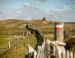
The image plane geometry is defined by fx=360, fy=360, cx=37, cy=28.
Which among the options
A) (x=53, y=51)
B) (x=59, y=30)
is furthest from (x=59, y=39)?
(x=53, y=51)

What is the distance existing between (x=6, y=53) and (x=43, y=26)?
10261mm

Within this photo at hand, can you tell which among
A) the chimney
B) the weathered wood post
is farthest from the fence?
the chimney

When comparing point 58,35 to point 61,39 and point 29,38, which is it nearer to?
point 61,39

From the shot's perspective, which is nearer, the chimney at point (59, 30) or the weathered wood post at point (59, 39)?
the weathered wood post at point (59, 39)

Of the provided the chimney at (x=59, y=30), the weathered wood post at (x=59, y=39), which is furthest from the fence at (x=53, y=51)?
the chimney at (x=59, y=30)

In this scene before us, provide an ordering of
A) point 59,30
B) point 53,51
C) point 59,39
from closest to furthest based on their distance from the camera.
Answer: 1. point 53,51
2. point 59,30
3. point 59,39

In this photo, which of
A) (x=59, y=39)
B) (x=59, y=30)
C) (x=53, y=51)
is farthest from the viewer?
(x=59, y=39)

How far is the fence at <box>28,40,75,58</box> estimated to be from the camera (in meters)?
5.18

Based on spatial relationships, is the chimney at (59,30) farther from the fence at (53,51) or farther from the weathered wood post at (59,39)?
the fence at (53,51)

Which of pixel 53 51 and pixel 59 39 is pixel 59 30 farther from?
pixel 53 51

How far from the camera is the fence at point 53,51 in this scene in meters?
5.18

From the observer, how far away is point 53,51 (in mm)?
5305

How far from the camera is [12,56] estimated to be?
7.82 meters

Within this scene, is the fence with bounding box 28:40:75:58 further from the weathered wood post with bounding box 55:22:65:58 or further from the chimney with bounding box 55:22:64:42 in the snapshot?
the chimney with bounding box 55:22:64:42
